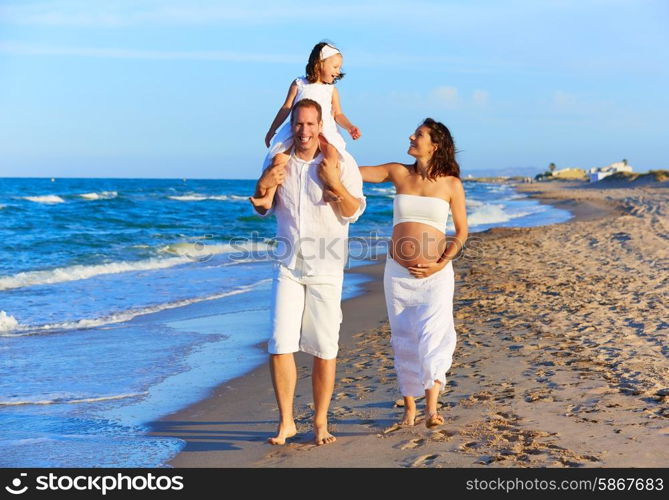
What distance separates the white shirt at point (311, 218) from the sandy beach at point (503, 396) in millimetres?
1133

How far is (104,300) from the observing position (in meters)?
12.1

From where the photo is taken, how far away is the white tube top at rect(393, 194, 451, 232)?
17.0ft

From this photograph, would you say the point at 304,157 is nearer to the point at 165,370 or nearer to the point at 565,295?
the point at 165,370

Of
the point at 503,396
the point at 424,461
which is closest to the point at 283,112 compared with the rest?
the point at 424,461

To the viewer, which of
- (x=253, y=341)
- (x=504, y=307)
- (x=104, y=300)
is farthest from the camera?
(x=104, y=300)

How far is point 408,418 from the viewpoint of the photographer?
16.7ft

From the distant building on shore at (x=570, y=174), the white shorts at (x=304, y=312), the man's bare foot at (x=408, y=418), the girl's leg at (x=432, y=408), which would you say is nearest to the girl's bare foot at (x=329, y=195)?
the white shorts at (x=304, y=312)

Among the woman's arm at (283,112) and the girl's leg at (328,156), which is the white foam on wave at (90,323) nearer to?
the woman's arm at (283,112)

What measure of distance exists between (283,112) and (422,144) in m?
0.93

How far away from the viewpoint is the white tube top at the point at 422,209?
17.0ft

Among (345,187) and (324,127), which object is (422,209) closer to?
(345,187)

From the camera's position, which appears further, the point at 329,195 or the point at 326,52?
the point at 326,52
